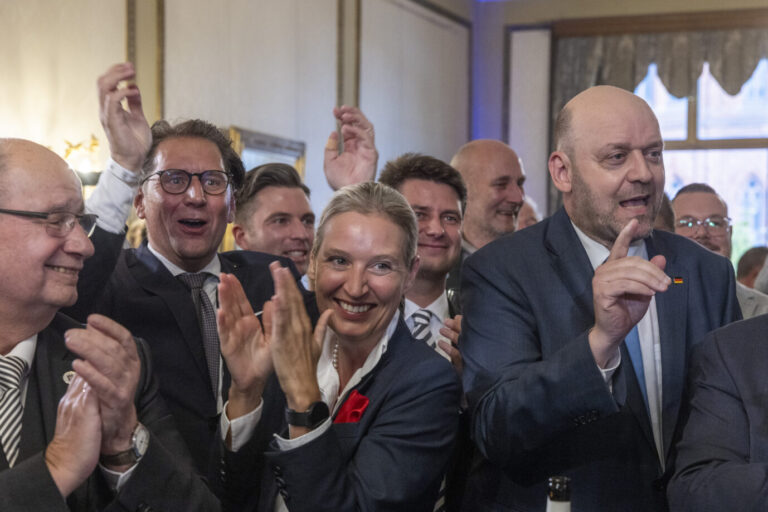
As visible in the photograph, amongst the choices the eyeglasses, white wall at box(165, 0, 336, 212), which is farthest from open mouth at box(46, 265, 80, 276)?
white wall at box(165, 0, 336, 212)

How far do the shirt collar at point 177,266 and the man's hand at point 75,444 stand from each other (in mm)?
1038

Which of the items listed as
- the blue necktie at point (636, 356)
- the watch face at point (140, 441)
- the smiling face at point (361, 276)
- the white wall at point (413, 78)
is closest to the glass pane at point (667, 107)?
the white wall at point (413, 78)

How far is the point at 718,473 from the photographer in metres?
1.86

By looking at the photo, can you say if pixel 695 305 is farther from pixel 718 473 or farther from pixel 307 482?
pixel 307 482

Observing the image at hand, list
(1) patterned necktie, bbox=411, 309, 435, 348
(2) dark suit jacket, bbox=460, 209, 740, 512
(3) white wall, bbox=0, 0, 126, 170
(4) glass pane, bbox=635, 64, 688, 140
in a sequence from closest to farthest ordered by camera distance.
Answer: (2) dark suit jacket, bbox=460, 209, 740, 512 → (1) patterned necktie, bbox=411, 309, 435, 348 → (3) white wall, bbox=0, 0, 126, 170 → (4) glass pane, bbox=635, 64, 688, 140

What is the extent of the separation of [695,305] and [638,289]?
505mm

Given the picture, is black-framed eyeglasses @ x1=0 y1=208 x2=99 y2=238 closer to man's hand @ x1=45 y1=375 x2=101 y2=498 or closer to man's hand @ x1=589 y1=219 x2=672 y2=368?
man's hand @ x1=45 y1=375 x2=101 y2=498

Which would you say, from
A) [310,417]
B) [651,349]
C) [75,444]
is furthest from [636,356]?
[75,444]

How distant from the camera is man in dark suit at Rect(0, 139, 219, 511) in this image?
1.73 m

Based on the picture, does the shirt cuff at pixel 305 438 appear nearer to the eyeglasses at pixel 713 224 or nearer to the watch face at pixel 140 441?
the watch face at pixel 140 441

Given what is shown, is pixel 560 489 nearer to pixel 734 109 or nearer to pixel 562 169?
pixel 562 169

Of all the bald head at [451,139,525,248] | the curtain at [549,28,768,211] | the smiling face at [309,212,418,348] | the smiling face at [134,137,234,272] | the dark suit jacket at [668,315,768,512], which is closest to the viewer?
the dark suit jacket at [668,315,768,512]

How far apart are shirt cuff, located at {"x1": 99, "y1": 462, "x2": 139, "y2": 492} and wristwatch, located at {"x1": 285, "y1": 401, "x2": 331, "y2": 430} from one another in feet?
1.02

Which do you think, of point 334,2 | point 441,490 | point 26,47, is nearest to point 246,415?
point 441,490
